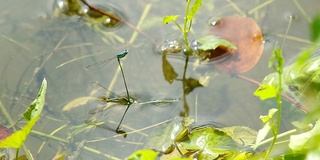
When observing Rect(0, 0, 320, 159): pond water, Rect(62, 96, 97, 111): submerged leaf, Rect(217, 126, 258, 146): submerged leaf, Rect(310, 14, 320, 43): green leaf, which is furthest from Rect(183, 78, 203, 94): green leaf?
Rect(310, 14, 320, 43): green leaf

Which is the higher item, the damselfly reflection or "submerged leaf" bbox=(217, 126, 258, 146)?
the damselfly reflection

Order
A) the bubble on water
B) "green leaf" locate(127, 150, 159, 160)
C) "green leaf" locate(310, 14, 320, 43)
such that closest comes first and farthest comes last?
"green leaf" locate(310, 14, 320, 43) < "green leaf" locate(127, 150, 159, 160) < the bubble on water

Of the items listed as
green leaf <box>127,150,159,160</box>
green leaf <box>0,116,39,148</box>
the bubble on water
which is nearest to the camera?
green leaf <box>127,150,159,160</box>

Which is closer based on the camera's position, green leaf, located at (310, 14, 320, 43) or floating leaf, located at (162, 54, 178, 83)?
green leaf, located at (310, 14, 320, 43)

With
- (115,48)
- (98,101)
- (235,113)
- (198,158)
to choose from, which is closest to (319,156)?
(198,158)

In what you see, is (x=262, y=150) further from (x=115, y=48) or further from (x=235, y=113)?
(x=115, y=48)

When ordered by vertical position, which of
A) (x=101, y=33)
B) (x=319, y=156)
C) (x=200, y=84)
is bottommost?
(x=319, y=156)

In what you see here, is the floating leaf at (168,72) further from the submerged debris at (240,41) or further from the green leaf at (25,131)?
the green leaf at (25,131)

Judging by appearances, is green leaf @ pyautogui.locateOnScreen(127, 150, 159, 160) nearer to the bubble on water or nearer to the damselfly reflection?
the damselfly reflection
